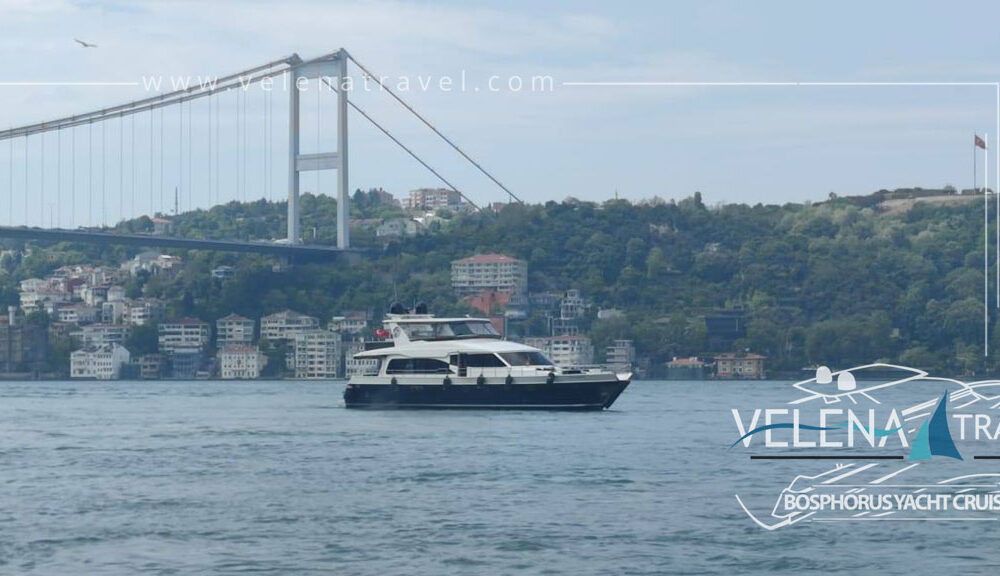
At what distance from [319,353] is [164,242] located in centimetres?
1250

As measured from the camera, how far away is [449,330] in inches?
1507

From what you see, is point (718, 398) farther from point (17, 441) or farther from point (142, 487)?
point (142, 487)

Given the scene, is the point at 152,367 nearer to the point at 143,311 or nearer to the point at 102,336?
the point at 102,336

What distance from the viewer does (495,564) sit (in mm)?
15711

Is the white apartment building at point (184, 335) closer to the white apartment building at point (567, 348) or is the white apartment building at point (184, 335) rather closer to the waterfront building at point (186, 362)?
the waterfront building at point (186, 362)

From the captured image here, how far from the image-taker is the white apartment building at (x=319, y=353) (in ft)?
271

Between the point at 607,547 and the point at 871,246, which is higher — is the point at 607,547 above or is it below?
below

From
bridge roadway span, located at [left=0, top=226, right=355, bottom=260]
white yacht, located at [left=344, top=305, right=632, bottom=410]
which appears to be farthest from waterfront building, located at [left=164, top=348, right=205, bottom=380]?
white yacht, located at [left=344, top=305, right=632, bottom=410]

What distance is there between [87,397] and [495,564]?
139ft

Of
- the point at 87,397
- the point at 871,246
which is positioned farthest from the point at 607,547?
the point at 871,246

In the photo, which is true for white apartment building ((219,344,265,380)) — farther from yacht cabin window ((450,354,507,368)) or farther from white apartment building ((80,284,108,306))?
yacht cabin window ((450,354,507,368))

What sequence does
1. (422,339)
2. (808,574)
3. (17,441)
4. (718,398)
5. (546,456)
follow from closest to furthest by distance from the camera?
(808,574)
(546,456)
(17,441)
(422,339)
(718,398)

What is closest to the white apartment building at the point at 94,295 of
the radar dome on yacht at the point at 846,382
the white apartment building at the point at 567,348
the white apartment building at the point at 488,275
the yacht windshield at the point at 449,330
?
the white apartment building at the point at 488,275

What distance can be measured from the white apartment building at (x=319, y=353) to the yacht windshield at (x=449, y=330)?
1730 inches
